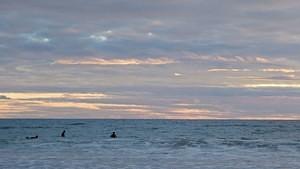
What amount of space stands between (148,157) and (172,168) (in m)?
6.21

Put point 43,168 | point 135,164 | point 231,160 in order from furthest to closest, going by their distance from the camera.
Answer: point 231,160
point 135,164
point 43,168

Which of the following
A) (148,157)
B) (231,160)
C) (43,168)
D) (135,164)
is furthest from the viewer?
(148,157)

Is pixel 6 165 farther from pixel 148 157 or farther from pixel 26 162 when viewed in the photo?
pixel 148 157

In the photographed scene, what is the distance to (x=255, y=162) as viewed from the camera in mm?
31844

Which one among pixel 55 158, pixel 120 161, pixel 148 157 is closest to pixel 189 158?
pixel 148 157

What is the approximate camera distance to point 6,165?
1168 inches

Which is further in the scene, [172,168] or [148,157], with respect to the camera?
[148,157]

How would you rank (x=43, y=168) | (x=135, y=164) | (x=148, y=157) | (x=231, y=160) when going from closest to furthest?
(x=43, y=168), (x=135, y=164), (x=231, y=160), (x=148, y=157)

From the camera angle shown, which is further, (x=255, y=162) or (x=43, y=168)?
(x=255, y=162)

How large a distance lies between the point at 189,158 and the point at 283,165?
669 centimetres

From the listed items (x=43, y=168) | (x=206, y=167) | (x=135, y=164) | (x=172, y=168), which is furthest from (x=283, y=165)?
(x=43, y=168)

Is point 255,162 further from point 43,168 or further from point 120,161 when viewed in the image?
point 43,168

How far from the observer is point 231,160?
107 ft

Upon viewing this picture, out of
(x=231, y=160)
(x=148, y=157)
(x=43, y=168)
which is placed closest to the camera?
(x=43, y=168)
